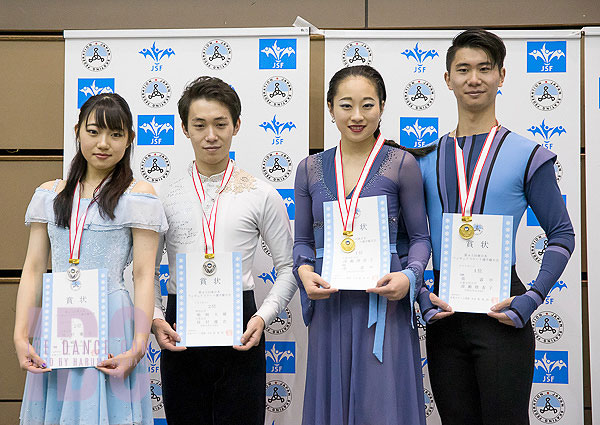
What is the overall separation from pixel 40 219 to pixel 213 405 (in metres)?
0.90

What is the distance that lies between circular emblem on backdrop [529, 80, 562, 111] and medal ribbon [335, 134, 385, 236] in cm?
118

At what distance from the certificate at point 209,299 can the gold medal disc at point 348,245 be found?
405 millimetres

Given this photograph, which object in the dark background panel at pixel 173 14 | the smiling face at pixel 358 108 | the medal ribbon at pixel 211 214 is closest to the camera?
the smiling face at pixel 358 108

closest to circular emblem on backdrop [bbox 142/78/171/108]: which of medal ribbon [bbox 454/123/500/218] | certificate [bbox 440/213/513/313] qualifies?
medal ribbon [bbox 454/123/500/218]

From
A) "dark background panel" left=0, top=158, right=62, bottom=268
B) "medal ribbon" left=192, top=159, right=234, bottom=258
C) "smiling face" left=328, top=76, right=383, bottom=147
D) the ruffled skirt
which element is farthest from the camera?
"dark background panel" left=0, top=158, right=62, bottom=268

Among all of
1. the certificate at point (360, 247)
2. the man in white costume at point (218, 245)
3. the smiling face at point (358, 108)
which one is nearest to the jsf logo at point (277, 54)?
the man in white costume at point (218, 245)

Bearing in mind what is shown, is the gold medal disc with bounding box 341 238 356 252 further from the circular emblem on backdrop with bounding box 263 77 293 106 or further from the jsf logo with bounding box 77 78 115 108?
the jsf logo with bounding box 77 78 115 108

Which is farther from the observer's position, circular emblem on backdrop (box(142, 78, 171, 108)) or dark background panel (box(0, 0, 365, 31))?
dark background panel (box(0, 0, 365, 31))

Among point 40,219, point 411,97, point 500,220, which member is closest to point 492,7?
point 411,97

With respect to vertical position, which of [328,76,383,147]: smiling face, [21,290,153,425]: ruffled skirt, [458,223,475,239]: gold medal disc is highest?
[328,76,383,147]: smiling face

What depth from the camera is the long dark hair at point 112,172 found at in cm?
209

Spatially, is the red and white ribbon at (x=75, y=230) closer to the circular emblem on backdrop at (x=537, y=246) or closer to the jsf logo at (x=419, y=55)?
the jsf logo at (x=419, y=55)

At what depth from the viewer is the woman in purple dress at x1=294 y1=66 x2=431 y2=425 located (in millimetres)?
2008

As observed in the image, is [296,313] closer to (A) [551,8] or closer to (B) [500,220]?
(B) [500,220]
